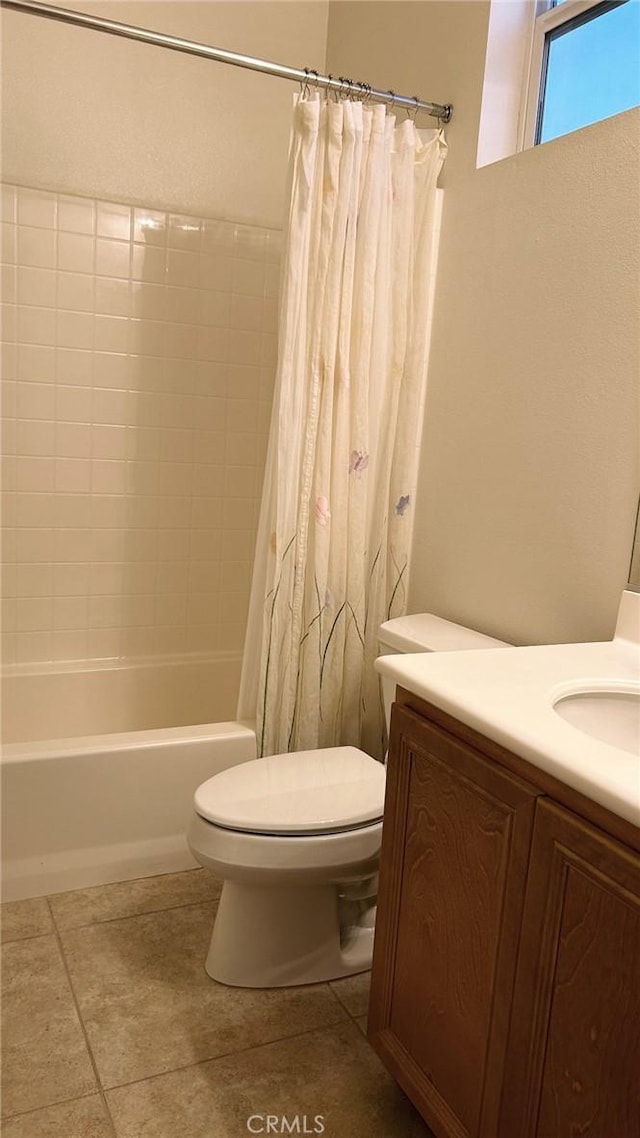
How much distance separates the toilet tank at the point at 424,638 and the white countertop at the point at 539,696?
379mm

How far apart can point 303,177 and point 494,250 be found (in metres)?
0.46

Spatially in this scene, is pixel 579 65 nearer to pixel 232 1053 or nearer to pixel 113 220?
pixel 113 220

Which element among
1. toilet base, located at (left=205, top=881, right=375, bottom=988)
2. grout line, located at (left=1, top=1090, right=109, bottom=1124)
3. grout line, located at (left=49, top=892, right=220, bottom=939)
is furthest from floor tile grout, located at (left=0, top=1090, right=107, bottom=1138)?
grout line, located at (left=49, top=892, right=220, bottom=939)

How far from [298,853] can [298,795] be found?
124 mm

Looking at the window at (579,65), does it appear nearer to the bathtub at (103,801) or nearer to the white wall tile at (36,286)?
the white wall tile at (36,286)

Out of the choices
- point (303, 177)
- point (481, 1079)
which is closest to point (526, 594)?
point (481, 1079)

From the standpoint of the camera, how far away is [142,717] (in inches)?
107

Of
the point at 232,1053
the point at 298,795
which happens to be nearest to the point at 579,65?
the point at 298,795

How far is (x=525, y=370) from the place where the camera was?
5.79 feet

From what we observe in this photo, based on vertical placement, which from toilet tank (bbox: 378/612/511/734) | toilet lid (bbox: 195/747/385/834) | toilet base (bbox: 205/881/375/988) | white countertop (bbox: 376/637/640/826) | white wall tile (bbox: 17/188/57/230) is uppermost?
white wall tile (bbox: 17/188/57/230)

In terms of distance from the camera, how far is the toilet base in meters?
1.70

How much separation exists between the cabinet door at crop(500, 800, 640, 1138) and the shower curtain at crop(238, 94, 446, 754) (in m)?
1.11

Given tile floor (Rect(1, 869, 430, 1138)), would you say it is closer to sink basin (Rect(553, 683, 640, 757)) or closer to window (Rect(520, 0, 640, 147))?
sink basin (Rect(553, 683, 640, 757))

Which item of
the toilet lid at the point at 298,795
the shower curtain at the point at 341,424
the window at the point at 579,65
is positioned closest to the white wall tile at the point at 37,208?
the shower curtain at the point at 341,424
